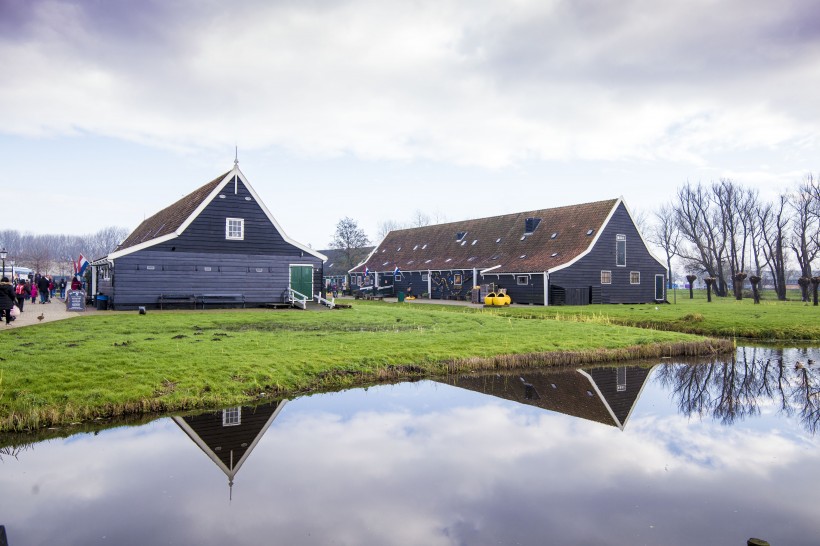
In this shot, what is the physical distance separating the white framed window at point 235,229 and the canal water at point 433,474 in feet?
61.8

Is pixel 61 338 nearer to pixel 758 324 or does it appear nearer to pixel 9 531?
pixel 9 531

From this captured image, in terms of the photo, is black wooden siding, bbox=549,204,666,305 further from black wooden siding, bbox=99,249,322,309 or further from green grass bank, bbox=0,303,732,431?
black wooden siding, bbox=99,249,322,309

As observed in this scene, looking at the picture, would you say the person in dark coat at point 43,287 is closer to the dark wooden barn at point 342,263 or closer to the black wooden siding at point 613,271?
the black wooden siding at point 613,271

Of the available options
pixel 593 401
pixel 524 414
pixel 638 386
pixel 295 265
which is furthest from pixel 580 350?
pixel 295 265

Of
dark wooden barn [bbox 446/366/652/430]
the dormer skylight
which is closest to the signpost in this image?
dark wooden barn [bbox 446/366/652/430]

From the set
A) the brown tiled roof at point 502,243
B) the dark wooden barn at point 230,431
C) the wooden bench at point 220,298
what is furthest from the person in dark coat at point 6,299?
the brown tiled roof at point 502,243

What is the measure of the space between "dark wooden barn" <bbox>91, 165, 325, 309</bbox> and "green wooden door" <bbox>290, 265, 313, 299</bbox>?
0.06 meters

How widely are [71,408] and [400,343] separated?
30.5 ft

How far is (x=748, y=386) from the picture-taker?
1485 centimetres

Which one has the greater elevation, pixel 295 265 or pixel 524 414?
pixel 295 265

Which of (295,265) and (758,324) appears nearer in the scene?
(758,324)

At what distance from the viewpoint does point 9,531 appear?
6426 millimetres

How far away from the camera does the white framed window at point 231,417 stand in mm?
10526

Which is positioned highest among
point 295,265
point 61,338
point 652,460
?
point 295,265
